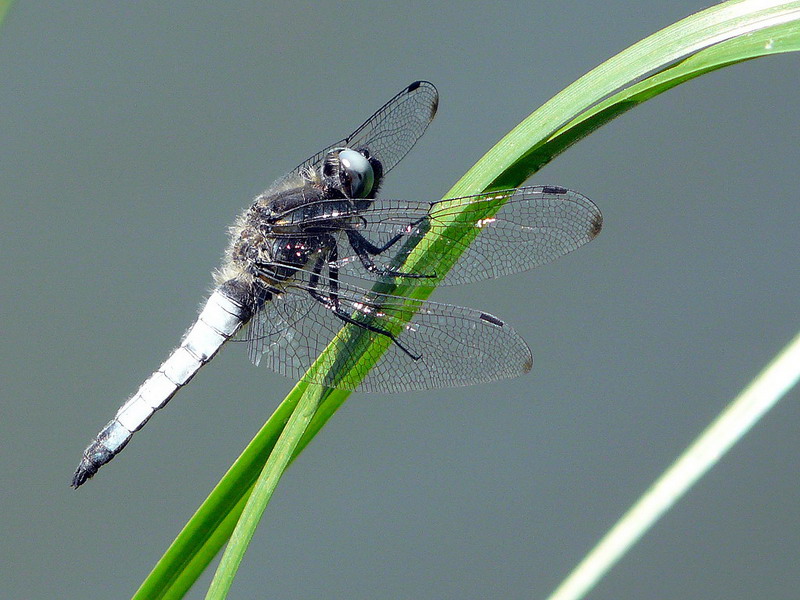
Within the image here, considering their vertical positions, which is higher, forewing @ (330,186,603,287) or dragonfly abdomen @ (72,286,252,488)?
forewing @ (330,186,603,287)

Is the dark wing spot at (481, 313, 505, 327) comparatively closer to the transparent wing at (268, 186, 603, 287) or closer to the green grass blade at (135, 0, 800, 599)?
the transparent wing at (268, 186, 603, 287)

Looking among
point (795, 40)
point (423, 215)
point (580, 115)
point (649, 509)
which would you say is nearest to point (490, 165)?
point (580, 115)

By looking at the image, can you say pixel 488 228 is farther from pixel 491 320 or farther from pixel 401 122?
pixel 401 122

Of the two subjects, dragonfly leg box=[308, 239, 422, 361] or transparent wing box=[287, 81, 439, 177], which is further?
transparent wing box=[287, 81, 439, 177]

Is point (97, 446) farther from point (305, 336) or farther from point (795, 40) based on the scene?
point (795, 40)

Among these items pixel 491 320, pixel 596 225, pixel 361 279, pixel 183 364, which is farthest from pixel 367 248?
pixel 183 364

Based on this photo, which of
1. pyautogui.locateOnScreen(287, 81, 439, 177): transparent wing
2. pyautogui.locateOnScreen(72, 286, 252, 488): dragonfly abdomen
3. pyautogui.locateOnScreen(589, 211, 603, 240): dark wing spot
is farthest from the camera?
pyautogui.locateOnScreen(287, 81, 439, 177): transparent wing

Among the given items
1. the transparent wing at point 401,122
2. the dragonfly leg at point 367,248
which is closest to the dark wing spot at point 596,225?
the dragonfly leg at point 367,248

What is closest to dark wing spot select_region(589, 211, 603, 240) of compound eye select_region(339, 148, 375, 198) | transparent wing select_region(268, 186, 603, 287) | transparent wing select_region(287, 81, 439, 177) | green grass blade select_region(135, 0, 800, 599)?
transparent wing select_region(268, 186, 603, 287)
